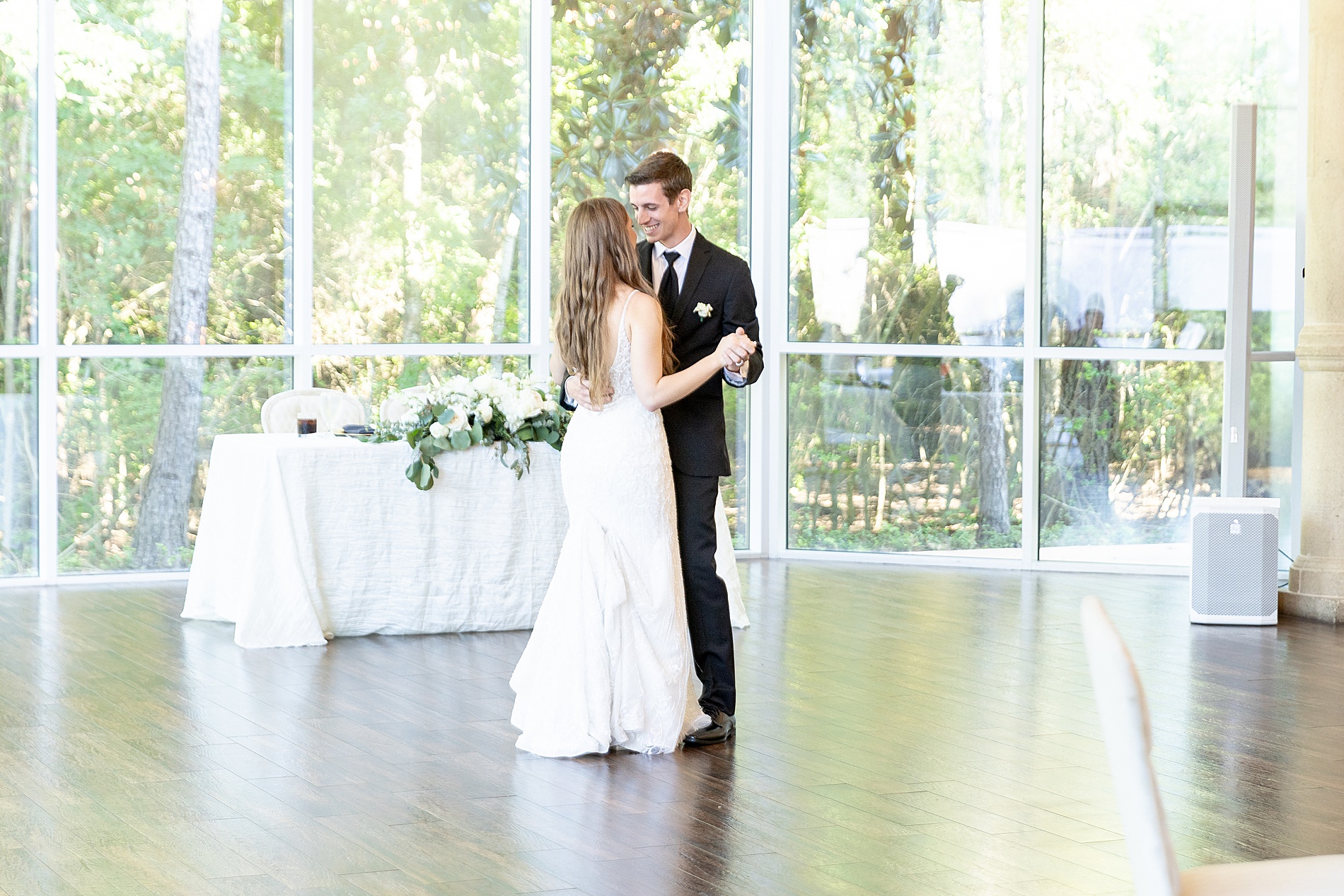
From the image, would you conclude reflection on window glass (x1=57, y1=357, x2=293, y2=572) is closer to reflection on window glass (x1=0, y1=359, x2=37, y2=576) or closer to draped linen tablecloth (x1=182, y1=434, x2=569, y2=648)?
reflection on window glass (x1=0, y1=359, x2=37, y2=576)

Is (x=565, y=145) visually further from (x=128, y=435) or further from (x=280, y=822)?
(x=280, y=822)

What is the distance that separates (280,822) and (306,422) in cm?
331

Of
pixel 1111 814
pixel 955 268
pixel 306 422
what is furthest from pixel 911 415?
pixel 1111 814

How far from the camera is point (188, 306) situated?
8.37m

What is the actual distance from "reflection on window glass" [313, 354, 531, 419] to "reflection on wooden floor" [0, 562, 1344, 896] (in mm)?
2041

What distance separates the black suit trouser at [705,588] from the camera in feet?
16.1

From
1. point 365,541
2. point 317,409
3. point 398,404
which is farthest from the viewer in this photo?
point 317,409

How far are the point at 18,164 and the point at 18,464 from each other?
58.2 inches

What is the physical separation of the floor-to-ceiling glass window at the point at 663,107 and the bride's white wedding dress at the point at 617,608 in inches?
168

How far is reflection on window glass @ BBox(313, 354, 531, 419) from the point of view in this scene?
342 inches

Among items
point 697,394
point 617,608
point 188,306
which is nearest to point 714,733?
point 617,608

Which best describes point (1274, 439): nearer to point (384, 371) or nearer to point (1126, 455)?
point (1126, 455)

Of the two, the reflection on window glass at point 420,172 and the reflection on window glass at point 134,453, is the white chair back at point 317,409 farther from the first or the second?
the reflection on window glass at point 420,172

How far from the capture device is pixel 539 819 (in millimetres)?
4105
